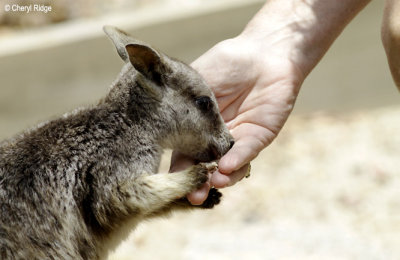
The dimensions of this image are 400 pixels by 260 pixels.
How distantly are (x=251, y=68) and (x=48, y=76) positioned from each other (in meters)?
3.50

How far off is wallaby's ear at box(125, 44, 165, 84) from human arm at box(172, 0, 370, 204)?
1.58 feet

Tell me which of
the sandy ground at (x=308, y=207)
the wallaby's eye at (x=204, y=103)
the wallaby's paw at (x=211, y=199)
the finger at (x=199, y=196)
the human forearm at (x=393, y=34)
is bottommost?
the sandy ground at (x=308, y=207)

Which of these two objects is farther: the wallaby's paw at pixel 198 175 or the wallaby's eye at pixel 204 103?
the wallaby's eye at pixel 204 103

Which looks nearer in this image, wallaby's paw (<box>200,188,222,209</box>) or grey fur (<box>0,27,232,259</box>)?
grey fur (<box>0,27,232,259</box>)

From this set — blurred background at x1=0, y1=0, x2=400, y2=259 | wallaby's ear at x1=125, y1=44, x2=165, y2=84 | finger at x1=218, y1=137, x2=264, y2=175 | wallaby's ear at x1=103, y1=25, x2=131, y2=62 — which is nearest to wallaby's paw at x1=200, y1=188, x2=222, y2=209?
finger at x1=218, y1=137, x2=264, y2=175

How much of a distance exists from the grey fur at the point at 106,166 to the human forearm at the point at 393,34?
84 centimetres

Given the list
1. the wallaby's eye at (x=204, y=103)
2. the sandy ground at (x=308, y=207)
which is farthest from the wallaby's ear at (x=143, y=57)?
the sandy ground at (x=308, y=207)

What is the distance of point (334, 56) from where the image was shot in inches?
275

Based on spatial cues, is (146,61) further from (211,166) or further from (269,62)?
(269,62)

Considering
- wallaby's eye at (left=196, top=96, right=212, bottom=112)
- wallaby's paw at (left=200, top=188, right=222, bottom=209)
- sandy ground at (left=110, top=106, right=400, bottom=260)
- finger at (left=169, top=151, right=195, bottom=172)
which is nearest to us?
wallaby's paw at (left=200, top=188, right=222, bottom=209)

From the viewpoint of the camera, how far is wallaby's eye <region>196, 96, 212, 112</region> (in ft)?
10.2

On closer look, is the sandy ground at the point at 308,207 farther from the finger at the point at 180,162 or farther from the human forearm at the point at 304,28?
the human forearm at the point at 304,28

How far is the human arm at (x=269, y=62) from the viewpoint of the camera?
11.2 ft

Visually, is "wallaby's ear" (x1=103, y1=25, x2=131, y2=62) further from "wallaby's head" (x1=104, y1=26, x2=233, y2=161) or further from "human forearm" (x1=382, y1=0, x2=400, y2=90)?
"human forearm" (x1=382, y1=0, x2=400, y2=90)
